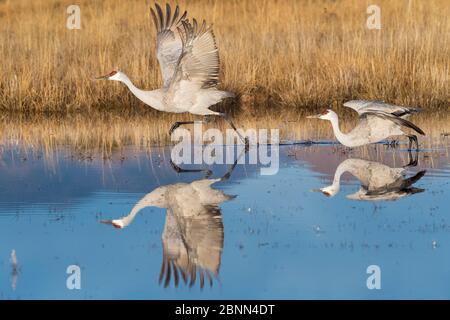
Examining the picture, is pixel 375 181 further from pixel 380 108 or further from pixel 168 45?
pixel 168 45

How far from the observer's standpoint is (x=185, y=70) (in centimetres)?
1044

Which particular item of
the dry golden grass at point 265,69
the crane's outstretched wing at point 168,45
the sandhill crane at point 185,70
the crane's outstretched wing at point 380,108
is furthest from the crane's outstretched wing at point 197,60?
the dry golden grass at point 265,69

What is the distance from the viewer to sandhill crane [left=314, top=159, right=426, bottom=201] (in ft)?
27.7

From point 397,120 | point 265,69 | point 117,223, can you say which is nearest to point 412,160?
point 397,120

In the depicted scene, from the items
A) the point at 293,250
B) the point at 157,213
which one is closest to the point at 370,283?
the point at 293,250

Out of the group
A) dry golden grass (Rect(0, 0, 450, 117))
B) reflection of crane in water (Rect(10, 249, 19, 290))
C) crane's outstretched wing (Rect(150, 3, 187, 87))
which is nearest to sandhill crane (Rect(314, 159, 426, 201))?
crane's outstretched wing (Rect(150, 3, 187, 87))

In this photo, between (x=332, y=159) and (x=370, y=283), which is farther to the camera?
(x=332, y=159)

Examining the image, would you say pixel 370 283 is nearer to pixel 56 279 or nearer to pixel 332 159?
pixel 56 279

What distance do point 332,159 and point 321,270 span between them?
437cm

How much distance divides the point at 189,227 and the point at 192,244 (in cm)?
49

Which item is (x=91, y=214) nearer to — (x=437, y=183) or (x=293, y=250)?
(x=293, y=250)

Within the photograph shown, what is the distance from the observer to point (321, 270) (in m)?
6.11
